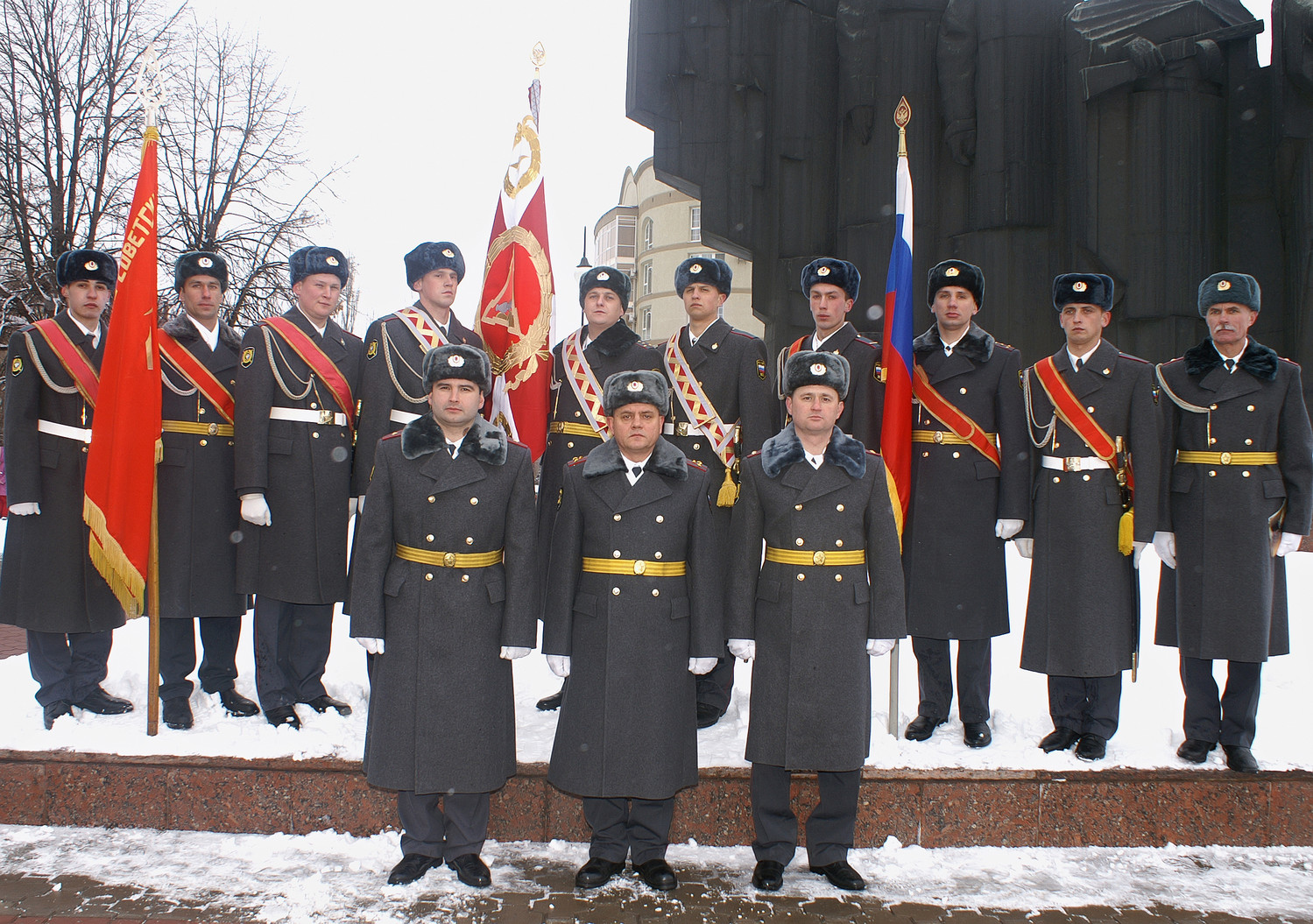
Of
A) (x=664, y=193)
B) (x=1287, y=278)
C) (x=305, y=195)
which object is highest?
(x=664, y=193)

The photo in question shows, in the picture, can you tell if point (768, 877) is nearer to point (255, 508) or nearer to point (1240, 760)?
point (1240, 760)

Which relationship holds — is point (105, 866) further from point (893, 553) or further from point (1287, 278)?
point (1287, 278)

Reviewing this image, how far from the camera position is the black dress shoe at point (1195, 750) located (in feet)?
14.4

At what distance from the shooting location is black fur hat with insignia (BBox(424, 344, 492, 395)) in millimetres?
3674

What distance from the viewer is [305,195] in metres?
19.2

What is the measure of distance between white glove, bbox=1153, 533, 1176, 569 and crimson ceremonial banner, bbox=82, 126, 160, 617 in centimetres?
489

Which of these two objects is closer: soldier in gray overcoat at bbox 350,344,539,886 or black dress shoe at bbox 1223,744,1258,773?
soldier in gray overcoat at bbox 350,344,539,886

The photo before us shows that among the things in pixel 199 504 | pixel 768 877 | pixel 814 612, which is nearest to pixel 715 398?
pixel 814 612

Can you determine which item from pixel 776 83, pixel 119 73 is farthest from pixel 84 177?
pixel 776 83

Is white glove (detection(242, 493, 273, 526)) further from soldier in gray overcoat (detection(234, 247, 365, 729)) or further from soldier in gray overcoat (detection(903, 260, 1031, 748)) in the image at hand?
soldier in gray overcoat (detection(903, 260, 1031, 748))

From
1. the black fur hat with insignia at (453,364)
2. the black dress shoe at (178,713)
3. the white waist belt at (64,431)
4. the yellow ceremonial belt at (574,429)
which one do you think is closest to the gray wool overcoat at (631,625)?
the black fur hat with insignia at (453,364)

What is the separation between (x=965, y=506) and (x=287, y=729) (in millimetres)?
3441

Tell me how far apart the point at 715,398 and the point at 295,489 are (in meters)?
2.14

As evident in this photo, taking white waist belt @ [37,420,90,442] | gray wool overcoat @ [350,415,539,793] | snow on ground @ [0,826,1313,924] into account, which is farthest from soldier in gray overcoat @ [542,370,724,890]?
white waist belt @ [37,420,90,442]
